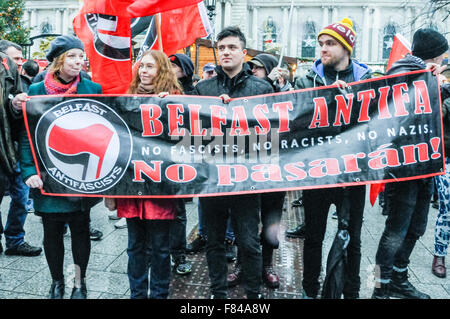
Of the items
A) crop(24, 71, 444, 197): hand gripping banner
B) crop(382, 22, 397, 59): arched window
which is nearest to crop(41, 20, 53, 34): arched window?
crop(382, 22, 397, 59): arched window

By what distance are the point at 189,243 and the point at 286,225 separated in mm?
1651

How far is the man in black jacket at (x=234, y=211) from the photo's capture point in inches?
123

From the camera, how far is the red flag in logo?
10.9ft

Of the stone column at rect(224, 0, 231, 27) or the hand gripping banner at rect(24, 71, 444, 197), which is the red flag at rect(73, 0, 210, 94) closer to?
the hand gripping banner at rect(24, 71, 444, 197)

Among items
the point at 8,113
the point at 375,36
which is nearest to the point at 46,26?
the point at 375,36

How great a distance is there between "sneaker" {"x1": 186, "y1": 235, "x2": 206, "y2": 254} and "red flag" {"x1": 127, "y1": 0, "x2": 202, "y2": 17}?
263cm

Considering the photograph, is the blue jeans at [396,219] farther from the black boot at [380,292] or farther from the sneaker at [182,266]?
the sneaker at [182,266]

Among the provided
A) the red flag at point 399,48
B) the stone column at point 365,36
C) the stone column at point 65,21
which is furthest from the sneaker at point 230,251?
the stone column at point 65,21

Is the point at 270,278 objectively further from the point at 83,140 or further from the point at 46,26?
the point at 46,26

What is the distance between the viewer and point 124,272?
4.02 meters
